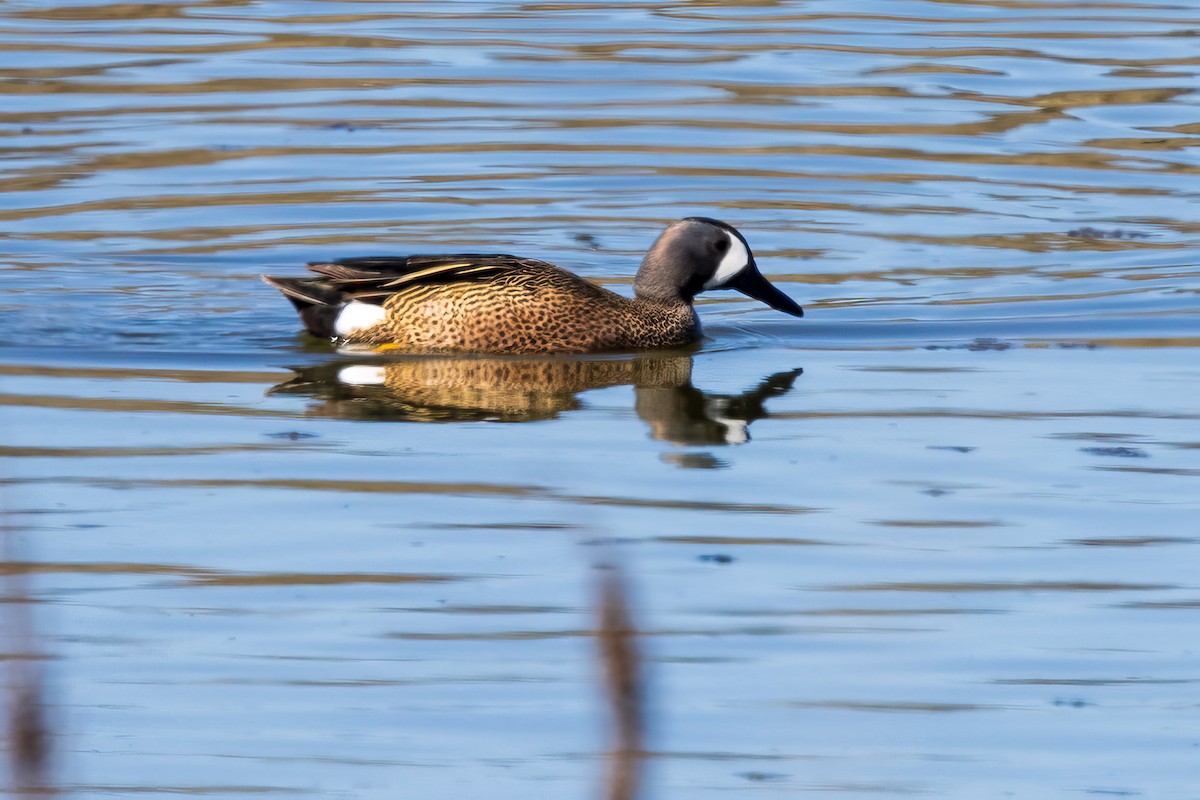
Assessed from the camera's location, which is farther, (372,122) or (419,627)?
(372,122)

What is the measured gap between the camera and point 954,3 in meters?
19.0

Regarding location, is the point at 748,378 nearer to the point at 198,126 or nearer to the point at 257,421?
the point at 257,421

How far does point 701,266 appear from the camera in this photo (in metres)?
9.08

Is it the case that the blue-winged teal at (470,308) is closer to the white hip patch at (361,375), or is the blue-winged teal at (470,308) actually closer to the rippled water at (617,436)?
the rippled water at (617,436)

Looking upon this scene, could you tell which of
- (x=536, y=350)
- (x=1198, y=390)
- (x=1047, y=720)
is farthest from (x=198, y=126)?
(x=1047, y=720)

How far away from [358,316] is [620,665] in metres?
7.09

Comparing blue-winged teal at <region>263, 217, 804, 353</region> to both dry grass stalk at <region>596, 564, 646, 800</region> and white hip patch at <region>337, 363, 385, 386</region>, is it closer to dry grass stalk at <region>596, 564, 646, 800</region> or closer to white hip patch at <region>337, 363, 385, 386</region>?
white hip patch at <region>337, 363, 385, 386</region>

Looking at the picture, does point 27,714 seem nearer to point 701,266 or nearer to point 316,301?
point 316,301

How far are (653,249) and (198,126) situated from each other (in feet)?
17.8

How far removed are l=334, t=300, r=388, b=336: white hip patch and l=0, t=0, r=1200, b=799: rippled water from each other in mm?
231

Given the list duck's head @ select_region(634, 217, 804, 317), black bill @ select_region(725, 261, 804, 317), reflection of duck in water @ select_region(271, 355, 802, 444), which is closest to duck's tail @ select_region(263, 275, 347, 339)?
reflection of duck in water @ select_region(271, 355, 802, 444)

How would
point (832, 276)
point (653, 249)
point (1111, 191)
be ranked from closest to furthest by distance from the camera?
point (653, 249) < point (832, 276) < point (1111, 191)

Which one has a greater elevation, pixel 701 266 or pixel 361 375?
pixel 701 266

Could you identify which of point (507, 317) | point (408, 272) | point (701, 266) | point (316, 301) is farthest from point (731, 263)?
point (316, 301)
